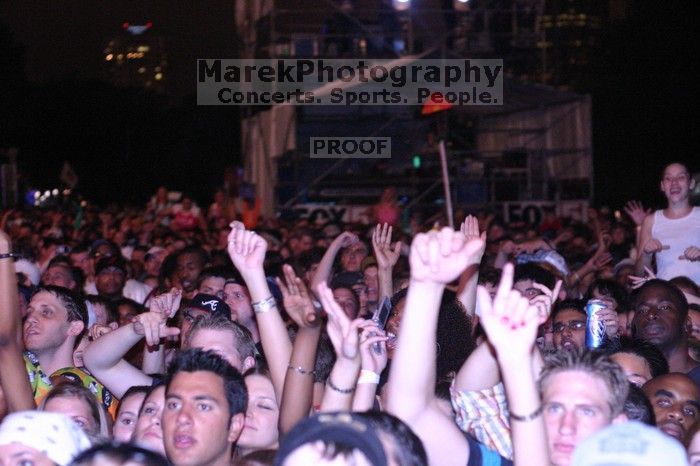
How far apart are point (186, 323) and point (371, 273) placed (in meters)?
3.39

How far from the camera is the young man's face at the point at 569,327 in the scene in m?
7.36

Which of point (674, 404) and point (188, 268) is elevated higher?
point (188, 268)

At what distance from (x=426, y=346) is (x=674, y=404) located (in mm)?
1838

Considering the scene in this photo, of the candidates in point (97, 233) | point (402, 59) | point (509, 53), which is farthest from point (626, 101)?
point (97, 233)

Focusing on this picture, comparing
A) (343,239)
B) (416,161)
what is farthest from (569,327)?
(416,161)

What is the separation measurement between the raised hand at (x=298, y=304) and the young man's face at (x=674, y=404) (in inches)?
59.2

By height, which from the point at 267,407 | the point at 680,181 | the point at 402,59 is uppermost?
the point at 402,59

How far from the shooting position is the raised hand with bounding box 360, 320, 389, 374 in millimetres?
4848

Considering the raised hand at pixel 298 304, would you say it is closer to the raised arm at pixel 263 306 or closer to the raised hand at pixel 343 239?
the raised arm at pixel 263 306

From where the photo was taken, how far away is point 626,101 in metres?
44.0

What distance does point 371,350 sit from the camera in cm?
488

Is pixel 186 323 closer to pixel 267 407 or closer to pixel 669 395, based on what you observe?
pixel 267 407

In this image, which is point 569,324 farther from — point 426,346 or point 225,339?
point 426,346

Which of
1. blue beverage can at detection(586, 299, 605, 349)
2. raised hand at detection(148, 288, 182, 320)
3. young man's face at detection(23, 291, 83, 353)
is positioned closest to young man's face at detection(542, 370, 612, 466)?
blue beverage can at detection(586, 299, 605, 349)
